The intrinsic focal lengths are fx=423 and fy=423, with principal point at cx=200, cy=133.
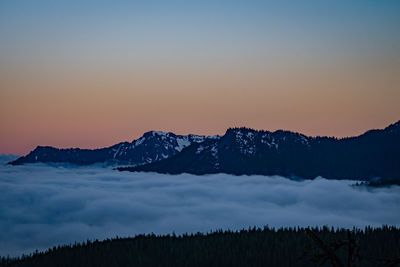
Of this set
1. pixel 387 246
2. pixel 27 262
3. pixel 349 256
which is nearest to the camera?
pixel 349 256

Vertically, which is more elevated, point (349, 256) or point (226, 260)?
point (349, 256)

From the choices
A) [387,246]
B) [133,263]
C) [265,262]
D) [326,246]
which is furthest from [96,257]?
[326,246]

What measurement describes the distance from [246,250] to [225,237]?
691 inches

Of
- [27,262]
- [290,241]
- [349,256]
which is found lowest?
[27,262]

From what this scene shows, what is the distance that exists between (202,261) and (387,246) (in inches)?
1560

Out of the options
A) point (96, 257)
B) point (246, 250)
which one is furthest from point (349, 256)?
point (96, 257)

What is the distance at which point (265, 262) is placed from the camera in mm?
85938

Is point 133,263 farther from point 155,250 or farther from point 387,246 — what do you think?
point 387,246

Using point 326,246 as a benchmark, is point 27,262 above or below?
below

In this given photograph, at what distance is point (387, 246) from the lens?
90.2m

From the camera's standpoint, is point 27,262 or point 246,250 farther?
point 27,262

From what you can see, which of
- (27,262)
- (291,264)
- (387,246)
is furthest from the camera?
(27,262)

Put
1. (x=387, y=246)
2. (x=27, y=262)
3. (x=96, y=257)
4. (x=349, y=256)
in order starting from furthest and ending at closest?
1. (x=27, y=262)
2. (x=96, y=257)
3. (x=387, y=246)
4. (x=349, y=256)

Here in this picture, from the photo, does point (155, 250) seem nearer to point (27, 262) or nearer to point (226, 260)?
point (226, 260)
